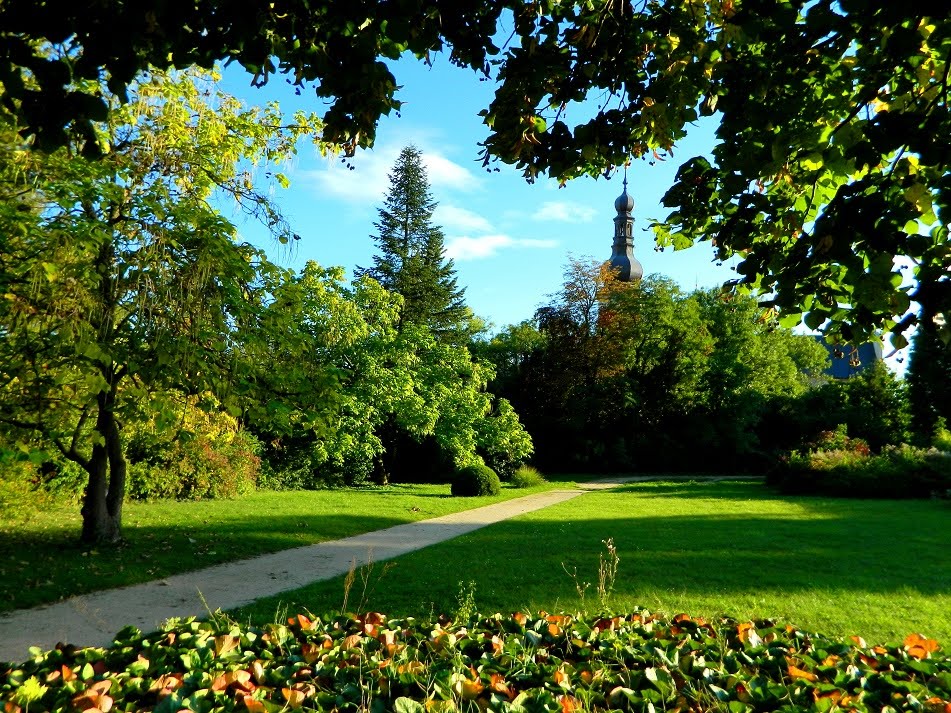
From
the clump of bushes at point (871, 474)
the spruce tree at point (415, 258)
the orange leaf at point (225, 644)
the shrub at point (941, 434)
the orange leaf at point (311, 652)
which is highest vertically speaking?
the spruce tree at point (415, 258)

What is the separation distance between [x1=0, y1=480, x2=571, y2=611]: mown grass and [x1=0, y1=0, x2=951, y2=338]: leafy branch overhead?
5.37 metres

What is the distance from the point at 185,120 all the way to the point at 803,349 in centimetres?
3997

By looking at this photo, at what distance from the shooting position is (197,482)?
49.5 feet

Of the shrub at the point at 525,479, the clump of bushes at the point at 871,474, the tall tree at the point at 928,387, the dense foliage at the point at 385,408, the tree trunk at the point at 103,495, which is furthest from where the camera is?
the tall tree at the point at 928,387

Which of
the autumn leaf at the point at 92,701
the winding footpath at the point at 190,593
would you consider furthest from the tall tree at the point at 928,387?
the autumn leaf at the point at 92,701

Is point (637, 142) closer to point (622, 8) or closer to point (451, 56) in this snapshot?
point (622, 8)

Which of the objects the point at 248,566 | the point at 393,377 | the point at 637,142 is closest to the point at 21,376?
the point at 248,566

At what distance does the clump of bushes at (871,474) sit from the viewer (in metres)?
17.2

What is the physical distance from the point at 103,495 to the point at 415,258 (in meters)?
25.9

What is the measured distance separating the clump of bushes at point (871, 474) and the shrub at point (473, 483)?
8465 mm

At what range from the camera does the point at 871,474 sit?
690 inches

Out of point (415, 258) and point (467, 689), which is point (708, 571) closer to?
point (467, 689)

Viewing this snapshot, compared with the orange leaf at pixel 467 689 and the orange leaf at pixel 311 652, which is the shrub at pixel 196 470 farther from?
the orange leaf at pixel 467 689

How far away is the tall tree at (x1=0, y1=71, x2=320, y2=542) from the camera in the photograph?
617 centimetres
